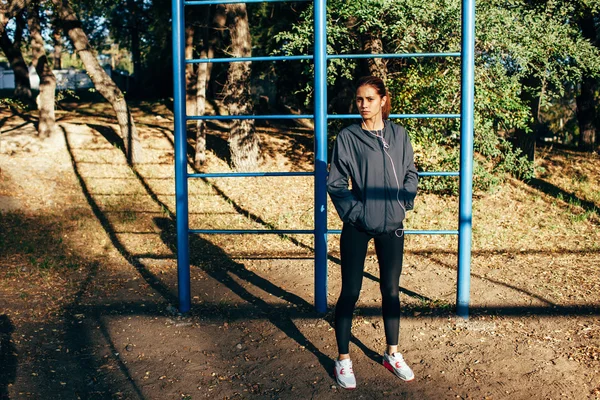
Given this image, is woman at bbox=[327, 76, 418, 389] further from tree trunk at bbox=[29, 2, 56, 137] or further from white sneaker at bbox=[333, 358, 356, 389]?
tree trunk at bbox=[29, 2, 56, 137]

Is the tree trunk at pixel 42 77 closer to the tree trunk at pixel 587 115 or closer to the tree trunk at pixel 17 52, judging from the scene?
the tree trunk at pixel 17 52

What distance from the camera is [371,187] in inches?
134

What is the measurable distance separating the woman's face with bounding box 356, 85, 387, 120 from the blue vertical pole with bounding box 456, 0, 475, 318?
1.18 metres

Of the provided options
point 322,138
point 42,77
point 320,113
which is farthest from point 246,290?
point 42,77

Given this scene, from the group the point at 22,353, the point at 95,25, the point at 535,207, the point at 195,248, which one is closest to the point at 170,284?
the point at 195,248

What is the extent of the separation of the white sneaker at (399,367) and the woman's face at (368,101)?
1423mm

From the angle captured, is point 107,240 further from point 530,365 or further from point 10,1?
point 530,365

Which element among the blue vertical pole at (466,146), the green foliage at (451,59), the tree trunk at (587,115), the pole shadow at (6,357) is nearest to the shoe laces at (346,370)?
the blue vertical pole at (466,146)

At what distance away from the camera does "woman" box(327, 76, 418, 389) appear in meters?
3.39

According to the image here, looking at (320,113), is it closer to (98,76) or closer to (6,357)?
(6,357)

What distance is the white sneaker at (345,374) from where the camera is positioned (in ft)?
11.7

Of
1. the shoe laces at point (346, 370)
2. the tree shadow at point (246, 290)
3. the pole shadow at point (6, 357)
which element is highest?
the shoe laces at point (346, 370)

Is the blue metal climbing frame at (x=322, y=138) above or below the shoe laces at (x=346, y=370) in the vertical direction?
above

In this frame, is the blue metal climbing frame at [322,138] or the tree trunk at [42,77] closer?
the blue metal climbing frame at [322,138]
